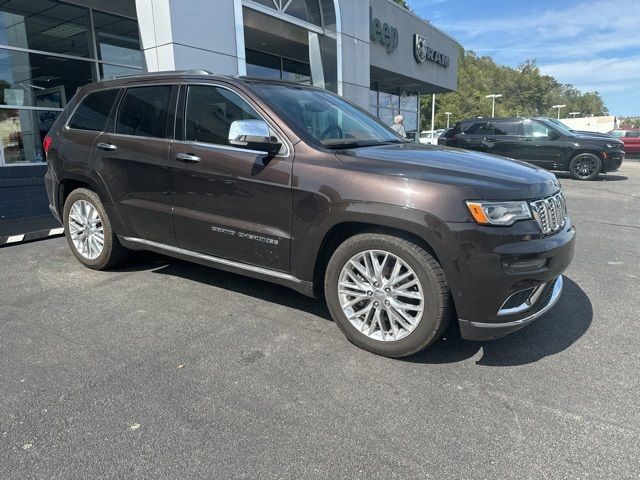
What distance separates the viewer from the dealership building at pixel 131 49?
8.30 m

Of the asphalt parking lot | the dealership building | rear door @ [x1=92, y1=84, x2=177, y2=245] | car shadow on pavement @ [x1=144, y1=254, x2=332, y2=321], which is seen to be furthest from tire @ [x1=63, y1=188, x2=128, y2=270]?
the dealership building

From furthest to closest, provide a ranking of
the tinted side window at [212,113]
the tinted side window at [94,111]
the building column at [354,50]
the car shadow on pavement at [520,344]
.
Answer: the building column at [354,50], the tinted side window at [94,111], the tinted side window at [212,113], the car shadow on pavement at [520,344]

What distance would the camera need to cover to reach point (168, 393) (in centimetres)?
275

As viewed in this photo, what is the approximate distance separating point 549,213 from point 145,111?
3.37 m

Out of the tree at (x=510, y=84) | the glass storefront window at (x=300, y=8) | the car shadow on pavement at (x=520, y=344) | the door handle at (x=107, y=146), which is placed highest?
the tree at (x=510, y=84)

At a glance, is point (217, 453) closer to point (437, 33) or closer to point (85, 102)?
point (85, 102)

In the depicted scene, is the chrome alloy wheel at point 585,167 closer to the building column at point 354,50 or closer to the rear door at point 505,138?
the rear door at point 505,138

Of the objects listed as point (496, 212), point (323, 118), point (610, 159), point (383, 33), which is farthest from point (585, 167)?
point (496, 212)

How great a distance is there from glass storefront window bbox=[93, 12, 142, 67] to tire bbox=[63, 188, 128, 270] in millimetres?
7997

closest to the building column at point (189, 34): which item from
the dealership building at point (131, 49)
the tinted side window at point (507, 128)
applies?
the dealership building at point (131, 49)

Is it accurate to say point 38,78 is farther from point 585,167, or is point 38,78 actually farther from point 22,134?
point 585,167

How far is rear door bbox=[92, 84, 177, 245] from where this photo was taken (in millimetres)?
4078

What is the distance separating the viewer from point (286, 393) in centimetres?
276

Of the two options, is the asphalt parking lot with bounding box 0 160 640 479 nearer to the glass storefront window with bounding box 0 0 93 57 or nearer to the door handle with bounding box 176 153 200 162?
the door handle with bounding box 176 153 200 162
